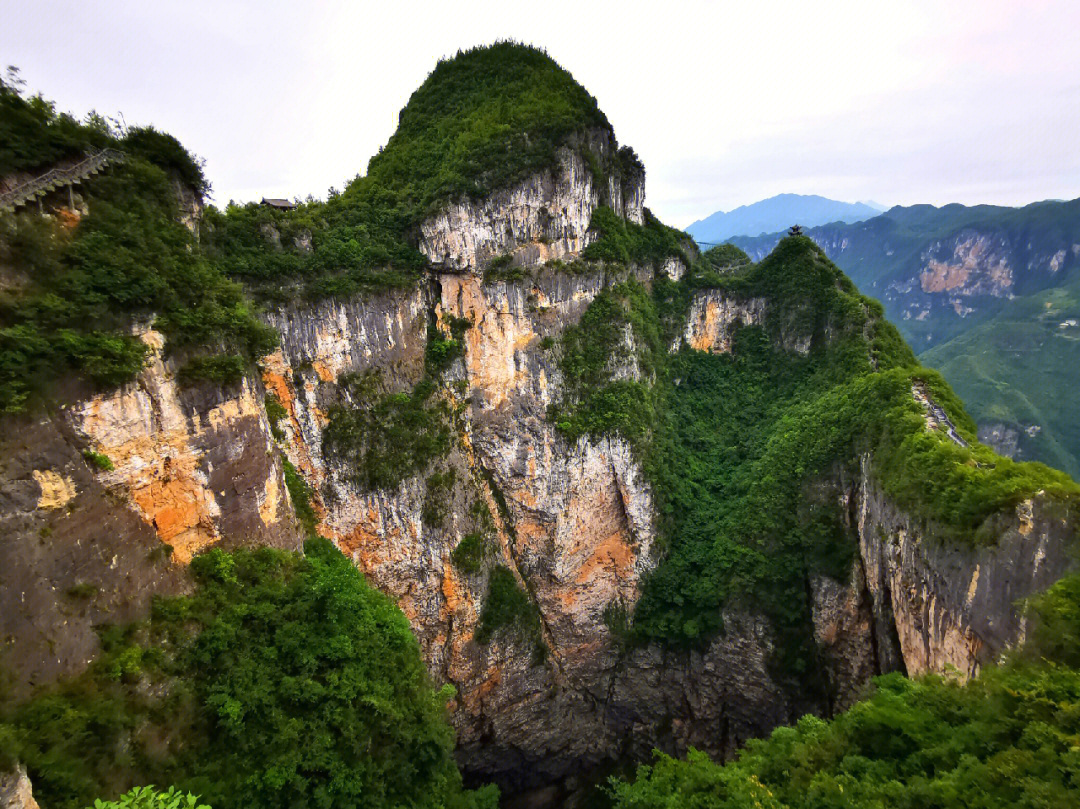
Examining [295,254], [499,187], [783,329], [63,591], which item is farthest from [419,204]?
[783,329]

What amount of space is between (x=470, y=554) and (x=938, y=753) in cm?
1778

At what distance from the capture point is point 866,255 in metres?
133

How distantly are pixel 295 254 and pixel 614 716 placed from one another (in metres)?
28.3

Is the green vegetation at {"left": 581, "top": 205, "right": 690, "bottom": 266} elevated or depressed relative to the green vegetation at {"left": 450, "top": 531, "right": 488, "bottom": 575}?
elevated

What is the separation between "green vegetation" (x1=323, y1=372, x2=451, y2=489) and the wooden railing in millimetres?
9924

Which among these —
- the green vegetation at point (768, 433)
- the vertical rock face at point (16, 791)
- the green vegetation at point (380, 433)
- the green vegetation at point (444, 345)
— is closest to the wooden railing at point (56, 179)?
the green vegetation at point (380, 433)

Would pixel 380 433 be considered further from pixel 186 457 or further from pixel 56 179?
pixel 56 179

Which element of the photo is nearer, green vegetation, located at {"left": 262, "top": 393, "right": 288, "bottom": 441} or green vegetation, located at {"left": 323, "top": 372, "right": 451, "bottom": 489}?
green vegetation, located at {"left": 262, "top": 393, "right": 288, "bottom": 441}

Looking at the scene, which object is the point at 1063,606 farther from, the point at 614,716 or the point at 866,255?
the point at 866,255

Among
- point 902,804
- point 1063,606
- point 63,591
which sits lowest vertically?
point 902,804

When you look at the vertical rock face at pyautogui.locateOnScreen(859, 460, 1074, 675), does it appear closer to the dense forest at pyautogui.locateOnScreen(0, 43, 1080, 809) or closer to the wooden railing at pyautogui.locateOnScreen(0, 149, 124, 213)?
the dense forest at pyautogui.locateOnScreen(0, 43, 1080, 809)

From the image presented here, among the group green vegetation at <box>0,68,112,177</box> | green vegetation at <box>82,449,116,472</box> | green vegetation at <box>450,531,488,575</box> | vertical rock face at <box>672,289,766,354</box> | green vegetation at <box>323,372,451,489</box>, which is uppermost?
green vegetation at <box>0,68,112,177</box>

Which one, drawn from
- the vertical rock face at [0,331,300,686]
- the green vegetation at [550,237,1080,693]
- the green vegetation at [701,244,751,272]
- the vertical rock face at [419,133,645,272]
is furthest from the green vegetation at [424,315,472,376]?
the green vegetation at [701,244,751,272]

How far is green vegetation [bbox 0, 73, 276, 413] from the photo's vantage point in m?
10.3
